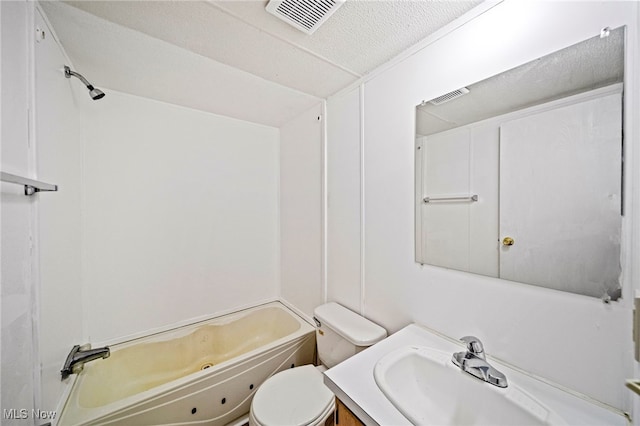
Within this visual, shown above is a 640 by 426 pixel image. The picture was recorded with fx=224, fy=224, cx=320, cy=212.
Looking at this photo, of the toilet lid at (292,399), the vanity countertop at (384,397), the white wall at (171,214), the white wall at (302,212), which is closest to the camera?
the vanity countertop at (384,397)

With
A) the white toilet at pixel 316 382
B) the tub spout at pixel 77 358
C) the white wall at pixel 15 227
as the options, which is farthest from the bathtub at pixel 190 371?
the white wall at pixel 15 227

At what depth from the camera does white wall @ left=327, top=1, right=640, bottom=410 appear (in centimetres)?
65

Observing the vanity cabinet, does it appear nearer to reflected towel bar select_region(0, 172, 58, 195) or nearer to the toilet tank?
the toilet tank

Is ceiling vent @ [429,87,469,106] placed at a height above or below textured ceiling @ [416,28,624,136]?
above

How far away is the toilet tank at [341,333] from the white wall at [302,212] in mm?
286

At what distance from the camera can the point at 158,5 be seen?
0.94m

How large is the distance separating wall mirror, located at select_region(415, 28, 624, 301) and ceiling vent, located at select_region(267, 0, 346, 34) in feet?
2.04

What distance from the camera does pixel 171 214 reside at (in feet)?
6.05

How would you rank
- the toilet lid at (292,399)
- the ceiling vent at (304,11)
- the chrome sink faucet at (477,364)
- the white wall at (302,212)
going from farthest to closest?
1. the white wall at (302,212)
2. the toilet lid at (292,399)
3. the ceiling vent at (304,11)
4. the chrome sink faucet at (477,364)

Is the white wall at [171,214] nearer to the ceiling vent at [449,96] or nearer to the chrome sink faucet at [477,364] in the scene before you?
the ceiling vent at [449,96]

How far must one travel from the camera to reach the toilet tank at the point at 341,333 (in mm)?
1224

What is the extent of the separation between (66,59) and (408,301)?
7.42 ft

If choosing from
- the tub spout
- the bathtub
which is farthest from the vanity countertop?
the tub spout

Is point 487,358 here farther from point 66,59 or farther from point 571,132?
point 66,59
